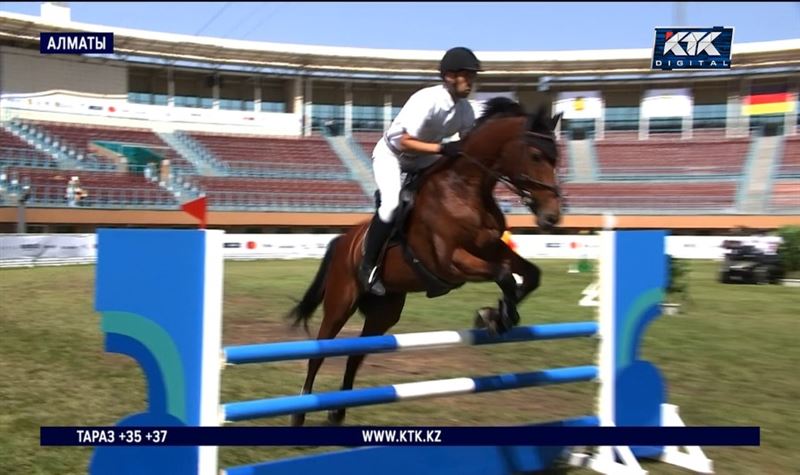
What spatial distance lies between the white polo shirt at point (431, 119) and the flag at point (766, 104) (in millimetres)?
16975

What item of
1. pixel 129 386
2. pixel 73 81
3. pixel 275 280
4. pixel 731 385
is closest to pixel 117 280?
Answer: pixel 129 386

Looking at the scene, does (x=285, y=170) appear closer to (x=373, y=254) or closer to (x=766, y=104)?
(x=766, y=104)

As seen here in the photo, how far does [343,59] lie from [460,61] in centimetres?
2771

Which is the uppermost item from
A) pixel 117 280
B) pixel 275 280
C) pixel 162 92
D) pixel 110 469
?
pixel 162 92

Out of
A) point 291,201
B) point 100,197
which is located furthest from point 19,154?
point 291,201

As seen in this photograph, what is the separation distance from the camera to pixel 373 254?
3713 millimetres

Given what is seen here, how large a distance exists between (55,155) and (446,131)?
22334mm

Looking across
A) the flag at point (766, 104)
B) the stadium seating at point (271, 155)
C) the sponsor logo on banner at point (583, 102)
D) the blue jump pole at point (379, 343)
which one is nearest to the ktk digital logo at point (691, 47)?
the blue jump pole at point (379, 343)

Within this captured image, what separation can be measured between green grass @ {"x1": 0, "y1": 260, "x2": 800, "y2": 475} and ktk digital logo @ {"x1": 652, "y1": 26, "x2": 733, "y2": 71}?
88.3 inches

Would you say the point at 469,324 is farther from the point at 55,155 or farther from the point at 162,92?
the point at 162,92

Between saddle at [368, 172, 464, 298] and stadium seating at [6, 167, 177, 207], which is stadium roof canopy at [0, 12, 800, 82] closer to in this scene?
stadium seating at [6, 167, 177, 207]

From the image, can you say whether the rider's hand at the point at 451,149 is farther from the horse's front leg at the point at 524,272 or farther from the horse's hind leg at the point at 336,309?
the horse's hind leg at the point at 336,309

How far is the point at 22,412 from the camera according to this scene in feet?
A: 13.1

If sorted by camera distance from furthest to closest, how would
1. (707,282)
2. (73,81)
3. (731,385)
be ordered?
(73,81) < (707,282) < (731,385)
